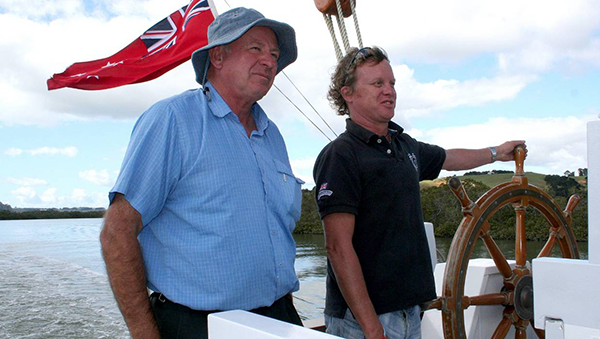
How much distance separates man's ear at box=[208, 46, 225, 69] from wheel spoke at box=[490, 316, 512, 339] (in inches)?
54.4

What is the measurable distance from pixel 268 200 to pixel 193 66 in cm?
39

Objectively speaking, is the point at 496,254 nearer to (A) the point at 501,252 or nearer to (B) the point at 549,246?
(A) the point at 501,252

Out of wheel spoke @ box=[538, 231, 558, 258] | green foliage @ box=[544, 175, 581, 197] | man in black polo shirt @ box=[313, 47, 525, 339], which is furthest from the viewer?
green foliage @ box=[544, 175, 581, 197]

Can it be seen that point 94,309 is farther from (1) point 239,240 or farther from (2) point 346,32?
(1) point 239,240

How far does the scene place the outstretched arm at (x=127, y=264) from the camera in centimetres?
108

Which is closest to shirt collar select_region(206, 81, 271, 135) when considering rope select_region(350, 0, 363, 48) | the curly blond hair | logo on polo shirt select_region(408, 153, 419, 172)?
the curly blond hair

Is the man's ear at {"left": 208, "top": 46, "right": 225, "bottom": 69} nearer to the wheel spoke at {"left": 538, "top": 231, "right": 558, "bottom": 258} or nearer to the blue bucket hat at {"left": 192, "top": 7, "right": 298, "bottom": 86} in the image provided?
the blue bucket hat at {"left": 192, "top": 7, "right": 298, "bottom": 86}

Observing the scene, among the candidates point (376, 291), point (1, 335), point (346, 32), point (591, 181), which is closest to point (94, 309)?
point (1, 335)

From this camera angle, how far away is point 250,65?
1.32 metres

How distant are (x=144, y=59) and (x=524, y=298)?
372cm

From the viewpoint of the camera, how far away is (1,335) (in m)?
6.56

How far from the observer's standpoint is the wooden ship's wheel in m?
1.82

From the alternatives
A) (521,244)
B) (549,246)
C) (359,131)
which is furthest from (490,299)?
(359,131)

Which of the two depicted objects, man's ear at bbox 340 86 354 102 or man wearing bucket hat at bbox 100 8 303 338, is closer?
man wearing bucket hat at bbox 100 8 303 338
